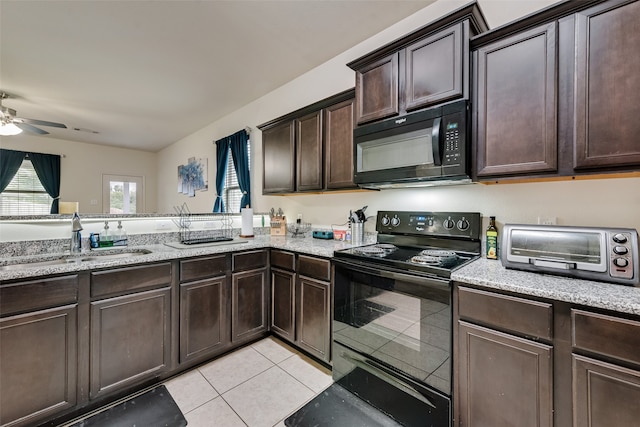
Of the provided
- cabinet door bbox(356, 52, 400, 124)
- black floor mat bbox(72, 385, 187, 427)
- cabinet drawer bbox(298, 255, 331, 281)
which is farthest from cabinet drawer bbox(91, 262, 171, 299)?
cabinet door bbox(356, 52, 400, 124)

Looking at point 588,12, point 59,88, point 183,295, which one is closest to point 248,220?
point 183,295

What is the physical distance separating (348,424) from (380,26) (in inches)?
119

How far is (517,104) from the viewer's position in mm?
1435

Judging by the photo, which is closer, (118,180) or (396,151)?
(396,151)

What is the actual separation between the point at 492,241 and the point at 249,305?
195 cm

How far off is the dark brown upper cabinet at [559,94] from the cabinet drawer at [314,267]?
3.84ft

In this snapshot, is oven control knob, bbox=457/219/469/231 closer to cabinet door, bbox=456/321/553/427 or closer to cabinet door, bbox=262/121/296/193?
cabinet door, bbox=456/321/553/427

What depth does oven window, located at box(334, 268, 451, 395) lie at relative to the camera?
4.50 feet

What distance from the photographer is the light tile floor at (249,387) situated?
62.8 inches

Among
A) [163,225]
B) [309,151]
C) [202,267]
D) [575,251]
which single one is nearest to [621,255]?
[575,251]

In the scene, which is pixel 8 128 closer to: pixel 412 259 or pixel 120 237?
pixel 120 237

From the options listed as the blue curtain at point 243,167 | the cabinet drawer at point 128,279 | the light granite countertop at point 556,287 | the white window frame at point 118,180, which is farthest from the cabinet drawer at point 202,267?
the white window frame at point 118,180

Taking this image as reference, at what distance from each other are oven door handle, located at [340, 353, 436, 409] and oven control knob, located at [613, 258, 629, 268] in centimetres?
108

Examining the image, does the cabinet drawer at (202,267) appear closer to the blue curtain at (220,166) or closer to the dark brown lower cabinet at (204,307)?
the dark brown lower cabinet at (204,307)
